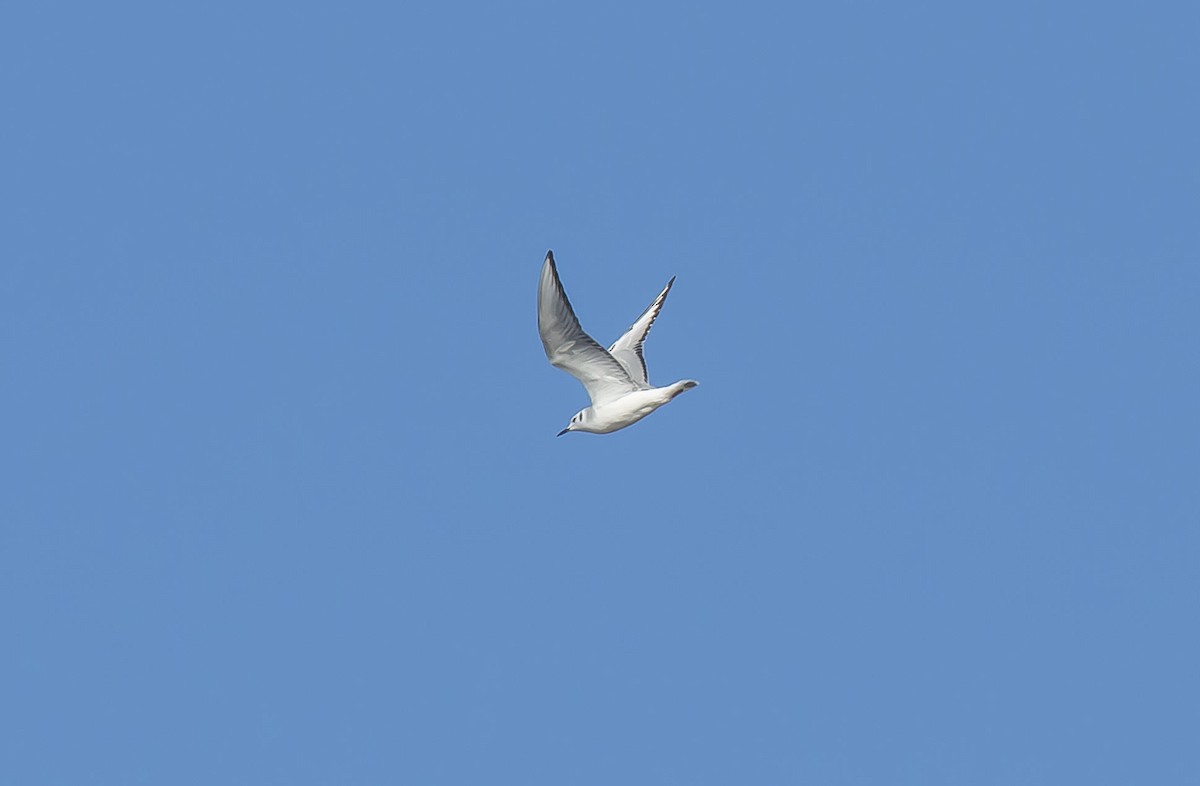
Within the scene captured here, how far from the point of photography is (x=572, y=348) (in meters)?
28.6

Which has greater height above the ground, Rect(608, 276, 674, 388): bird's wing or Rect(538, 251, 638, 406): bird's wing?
Rect(608, 276, 674, 388): bird's wing

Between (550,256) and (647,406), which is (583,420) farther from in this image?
(550,256)

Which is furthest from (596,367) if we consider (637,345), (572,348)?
(637,345)

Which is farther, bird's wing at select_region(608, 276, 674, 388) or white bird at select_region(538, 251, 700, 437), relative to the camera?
bird's wing at select_region(608, 276, 674, 388)

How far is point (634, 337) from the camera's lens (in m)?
31.8

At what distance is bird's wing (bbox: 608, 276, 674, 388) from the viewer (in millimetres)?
30792

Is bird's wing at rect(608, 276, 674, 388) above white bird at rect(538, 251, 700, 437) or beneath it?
above

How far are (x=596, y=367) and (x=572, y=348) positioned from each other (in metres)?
0.84

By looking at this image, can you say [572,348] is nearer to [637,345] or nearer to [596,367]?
[596,367]

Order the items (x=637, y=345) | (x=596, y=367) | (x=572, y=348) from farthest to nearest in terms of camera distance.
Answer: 1. (x=637, y=345)
2. (x=596, y=367)
3. (x=572, y=348)

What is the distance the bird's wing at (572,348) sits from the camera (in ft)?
90.2

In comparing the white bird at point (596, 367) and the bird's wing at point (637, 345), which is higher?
the bird's wing at point (637, 345)

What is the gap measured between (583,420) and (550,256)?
13.4 feet

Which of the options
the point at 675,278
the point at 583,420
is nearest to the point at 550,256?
the point at 583,420
